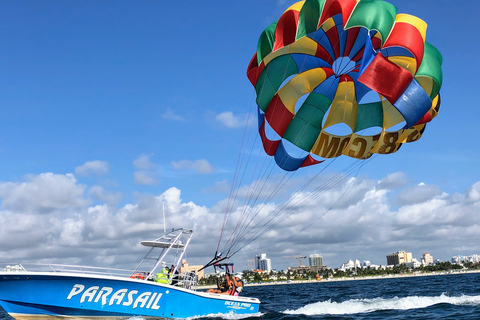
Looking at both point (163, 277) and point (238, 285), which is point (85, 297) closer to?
point (163, 277)

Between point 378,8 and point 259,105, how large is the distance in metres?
4.23

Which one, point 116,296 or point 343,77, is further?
point 343,77

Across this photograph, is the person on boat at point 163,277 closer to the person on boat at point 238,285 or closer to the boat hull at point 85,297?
the boat hull at point 85,297

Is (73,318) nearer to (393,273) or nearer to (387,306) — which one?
(387,306)

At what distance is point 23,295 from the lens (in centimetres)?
1031

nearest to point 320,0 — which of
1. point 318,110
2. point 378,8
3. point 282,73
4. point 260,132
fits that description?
point 378,8

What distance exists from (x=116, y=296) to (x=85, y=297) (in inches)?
27.3

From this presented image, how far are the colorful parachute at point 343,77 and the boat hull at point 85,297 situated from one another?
5.18 meters

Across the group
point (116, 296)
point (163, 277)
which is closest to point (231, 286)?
point (163, 277)

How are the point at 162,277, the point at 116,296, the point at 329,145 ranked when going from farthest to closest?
the point at 329,145, the point at 162,277, the point at 116,296

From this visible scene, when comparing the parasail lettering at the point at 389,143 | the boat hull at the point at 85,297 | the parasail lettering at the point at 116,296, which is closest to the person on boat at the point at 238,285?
the boat hull at the point at 85,297

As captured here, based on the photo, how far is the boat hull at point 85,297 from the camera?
10312 mm

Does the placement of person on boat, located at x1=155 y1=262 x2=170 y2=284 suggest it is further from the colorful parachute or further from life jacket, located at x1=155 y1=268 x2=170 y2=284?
the colorful parachute

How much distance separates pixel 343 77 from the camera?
1302 cm
